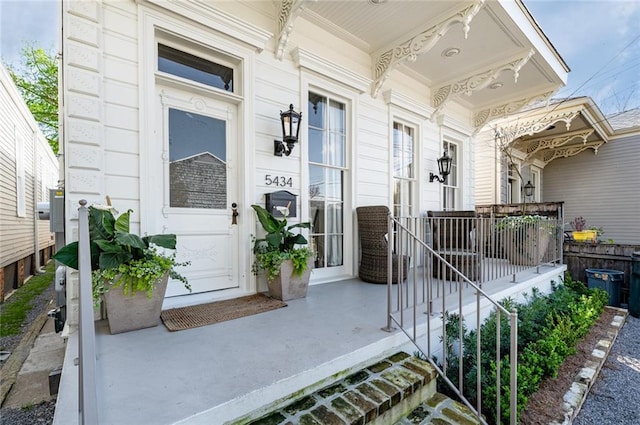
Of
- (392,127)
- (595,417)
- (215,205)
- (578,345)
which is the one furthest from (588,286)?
(215,205)

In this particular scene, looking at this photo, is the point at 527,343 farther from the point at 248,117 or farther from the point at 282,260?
the point at 248,117

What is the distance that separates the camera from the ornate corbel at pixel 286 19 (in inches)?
121

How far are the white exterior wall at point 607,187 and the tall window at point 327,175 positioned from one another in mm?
7897

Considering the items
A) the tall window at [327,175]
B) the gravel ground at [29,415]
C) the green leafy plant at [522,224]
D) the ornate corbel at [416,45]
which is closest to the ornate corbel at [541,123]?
the green leafy plant at [522,224]

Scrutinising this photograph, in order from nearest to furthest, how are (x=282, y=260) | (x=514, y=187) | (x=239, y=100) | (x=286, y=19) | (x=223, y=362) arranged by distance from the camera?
(x=223, y=362) → (x=282, y=260) → (x=239, y=100) → (x=286, y=19) → (x=514, y=187)

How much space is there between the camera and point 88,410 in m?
0.84

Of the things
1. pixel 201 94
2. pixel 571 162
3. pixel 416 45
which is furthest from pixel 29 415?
pixel 571 162

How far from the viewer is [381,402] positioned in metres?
1.58

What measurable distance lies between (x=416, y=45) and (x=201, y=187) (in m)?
3.25

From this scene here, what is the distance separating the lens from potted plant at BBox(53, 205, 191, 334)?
81.7 inches

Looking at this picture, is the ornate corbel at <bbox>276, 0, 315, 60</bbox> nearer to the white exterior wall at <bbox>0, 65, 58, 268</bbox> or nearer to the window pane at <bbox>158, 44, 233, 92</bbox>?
the window pane at <bbox>158, 44, 233, 92</bbox>

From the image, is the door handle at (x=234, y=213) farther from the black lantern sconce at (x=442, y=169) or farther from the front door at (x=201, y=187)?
the black lantern sconce at (x=442, y=169)

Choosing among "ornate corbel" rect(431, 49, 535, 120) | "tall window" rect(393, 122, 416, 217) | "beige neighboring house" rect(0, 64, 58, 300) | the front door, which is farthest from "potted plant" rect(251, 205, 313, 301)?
"beige neighboring house" rect(0, 64, 58, 300)

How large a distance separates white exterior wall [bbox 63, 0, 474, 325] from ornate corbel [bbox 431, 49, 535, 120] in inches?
20.0
